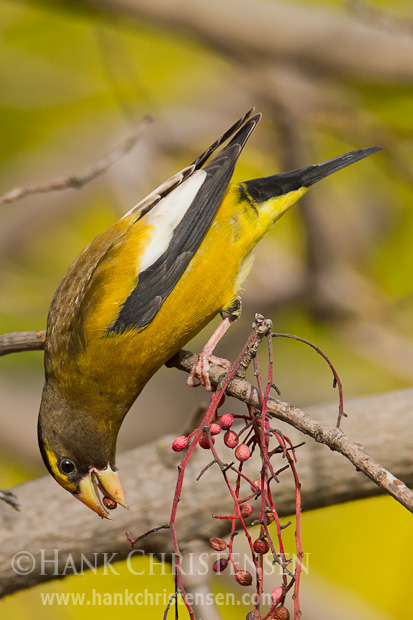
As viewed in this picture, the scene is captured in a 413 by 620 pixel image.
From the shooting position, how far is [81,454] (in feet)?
9.25

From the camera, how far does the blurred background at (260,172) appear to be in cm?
455

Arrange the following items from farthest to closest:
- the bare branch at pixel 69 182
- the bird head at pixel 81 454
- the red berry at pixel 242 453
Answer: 1. the bird head at pixel 81 454
2. the bare branch at pixel 69 182
3. the red berry at pixel 242 453

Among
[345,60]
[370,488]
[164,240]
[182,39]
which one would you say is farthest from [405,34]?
[370,488]

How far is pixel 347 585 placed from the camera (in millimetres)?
4562

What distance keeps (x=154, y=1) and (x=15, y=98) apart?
226 cm

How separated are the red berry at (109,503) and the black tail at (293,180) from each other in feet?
4.83

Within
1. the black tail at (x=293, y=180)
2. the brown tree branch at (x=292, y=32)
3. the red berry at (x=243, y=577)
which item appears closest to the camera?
the red berry at (x=243, y=577)

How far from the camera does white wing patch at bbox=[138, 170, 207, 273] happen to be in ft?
9.94

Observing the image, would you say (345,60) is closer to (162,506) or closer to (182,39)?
(182,39)

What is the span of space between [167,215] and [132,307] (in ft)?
1.54

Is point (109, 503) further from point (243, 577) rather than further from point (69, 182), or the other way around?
point (69, 182)

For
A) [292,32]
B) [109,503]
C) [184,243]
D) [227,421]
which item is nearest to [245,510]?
[227,421]

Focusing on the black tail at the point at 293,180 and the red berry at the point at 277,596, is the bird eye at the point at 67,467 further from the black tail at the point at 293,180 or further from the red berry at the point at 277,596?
the black tail at the point at 293,180

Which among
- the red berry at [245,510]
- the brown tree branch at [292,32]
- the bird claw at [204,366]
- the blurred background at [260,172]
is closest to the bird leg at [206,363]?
the bird claw at [204,366]
